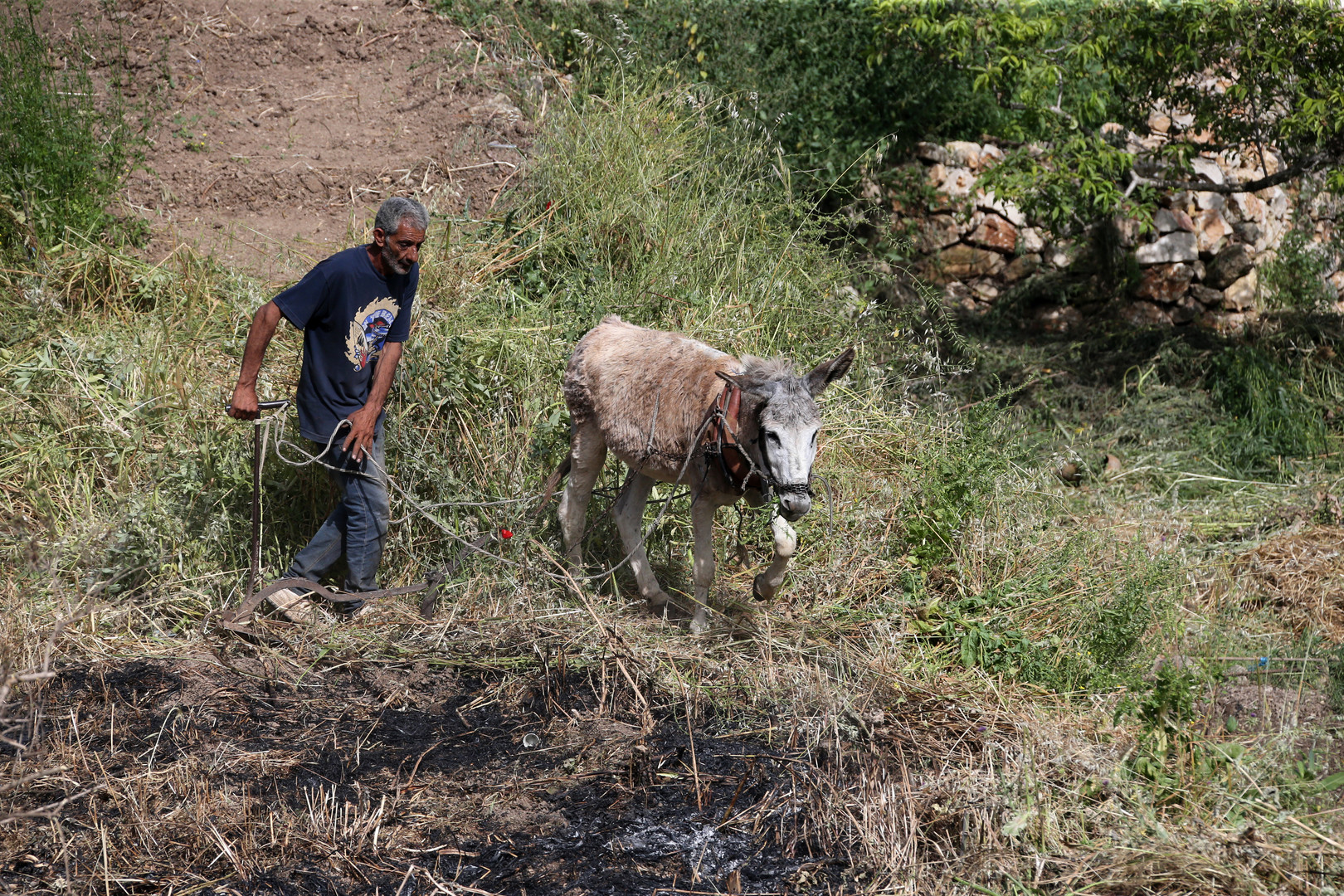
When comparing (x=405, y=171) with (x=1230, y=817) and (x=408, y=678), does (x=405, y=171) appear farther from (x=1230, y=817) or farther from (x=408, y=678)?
(x=1230, y=817)

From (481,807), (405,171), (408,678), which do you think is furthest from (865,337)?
(481,807)

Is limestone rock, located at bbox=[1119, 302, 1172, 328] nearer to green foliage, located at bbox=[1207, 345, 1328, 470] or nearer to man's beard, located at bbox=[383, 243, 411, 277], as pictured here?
green foliage, located at bbox=[1207, 345, 1328, 470]

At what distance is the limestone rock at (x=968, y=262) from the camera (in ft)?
34.3

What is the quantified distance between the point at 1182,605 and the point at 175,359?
5.98m

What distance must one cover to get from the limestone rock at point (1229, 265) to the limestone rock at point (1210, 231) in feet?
0.30

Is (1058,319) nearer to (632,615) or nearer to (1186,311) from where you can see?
(1186,311)

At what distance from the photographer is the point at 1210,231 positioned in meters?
10.1

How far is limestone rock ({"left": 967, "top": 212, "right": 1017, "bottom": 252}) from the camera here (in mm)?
10438

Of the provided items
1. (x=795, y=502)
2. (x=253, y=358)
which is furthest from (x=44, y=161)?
(x=795, y=502)

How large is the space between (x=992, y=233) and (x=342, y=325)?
7141 mm

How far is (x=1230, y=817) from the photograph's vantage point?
3898 mm

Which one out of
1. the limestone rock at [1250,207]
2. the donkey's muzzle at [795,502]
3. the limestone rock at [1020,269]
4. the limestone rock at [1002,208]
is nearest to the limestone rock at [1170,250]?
the limestone rock at [1250,207]

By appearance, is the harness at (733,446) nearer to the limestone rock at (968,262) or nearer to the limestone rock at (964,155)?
the limestone rock at (968,262)

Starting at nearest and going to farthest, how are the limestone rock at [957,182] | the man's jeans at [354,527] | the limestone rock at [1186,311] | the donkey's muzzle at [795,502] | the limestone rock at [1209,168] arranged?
the donkey's muzzle at [795,502] → the man's jeans at [354,527] → the limestone rock at [1186,311] → the limestone rock at [1209,168] → the limestone rock at [957,182]
